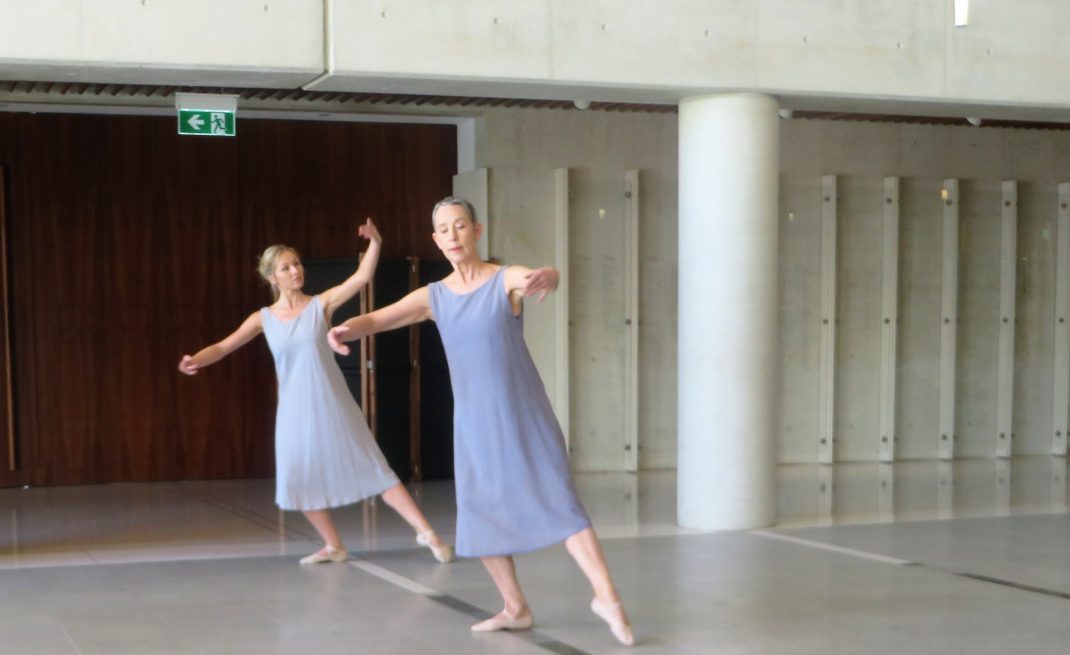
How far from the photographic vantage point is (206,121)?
10242mm

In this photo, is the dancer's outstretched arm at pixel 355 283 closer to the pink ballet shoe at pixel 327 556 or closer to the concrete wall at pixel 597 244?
the pink ballet shoe at pixel 327 556

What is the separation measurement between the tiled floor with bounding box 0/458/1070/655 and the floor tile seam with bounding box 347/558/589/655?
2 centimetres

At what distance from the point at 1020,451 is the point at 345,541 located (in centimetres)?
982

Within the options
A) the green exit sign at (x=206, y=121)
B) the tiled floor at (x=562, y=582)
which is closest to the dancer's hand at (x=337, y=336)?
the tiled floor at (x=562, y=582)

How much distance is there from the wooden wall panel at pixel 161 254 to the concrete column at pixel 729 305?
5.30 m

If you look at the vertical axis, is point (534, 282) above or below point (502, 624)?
above

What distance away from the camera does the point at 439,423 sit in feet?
47.8

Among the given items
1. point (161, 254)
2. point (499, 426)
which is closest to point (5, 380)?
point (161, 254)

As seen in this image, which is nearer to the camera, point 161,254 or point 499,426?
point 499,426

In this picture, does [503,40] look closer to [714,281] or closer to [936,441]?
[714,281]

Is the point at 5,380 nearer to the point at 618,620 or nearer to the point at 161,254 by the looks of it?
the point at 161,254

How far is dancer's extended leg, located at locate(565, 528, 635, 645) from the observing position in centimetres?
625

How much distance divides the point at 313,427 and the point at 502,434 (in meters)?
2.72

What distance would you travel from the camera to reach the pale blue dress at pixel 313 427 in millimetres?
8750
